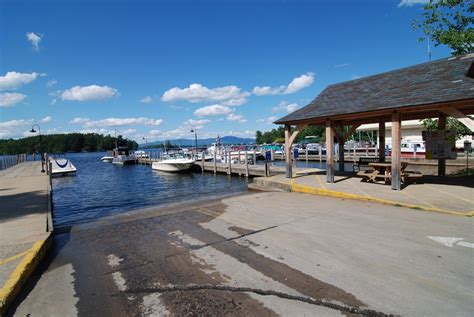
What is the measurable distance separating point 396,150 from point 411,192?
146 centimetres

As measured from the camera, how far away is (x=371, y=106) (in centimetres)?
967

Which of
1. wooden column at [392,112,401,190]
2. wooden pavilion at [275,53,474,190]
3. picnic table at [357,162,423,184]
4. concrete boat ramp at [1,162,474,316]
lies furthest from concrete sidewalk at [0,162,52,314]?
picnic table at [357,162,423,184]

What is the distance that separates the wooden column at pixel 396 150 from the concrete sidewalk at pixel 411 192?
357 mm

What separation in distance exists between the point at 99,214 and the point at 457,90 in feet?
48.2

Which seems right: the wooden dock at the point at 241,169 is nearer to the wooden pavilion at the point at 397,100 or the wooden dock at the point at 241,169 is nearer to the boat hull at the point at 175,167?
the boat hull at the point at 175,167

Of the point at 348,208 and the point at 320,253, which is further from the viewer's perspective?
the point at 348,208

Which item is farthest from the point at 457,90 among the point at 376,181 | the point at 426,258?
the point at 426,258

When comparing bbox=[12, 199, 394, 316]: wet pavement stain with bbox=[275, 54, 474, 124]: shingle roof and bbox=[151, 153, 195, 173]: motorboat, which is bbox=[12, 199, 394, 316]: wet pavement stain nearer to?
bbox=[275, 54, 474, 124]: shingle roof

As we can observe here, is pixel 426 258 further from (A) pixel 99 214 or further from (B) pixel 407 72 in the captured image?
(A) pixel 99 214

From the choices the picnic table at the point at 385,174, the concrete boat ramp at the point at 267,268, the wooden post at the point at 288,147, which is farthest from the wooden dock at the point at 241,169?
the concrete boat ramp at the point at 267,268

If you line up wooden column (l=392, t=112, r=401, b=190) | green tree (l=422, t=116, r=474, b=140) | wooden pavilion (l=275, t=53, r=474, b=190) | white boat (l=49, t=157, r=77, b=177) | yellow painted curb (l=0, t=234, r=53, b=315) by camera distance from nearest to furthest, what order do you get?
yellow painted curb (l=0, t=234, r=53, b=315), wooden pavilion (l=275, t=53, r=474, b=190), wooden column (l=392, t=112, r=401, b=190), green tree (l=422, t=116, r=474, b=140), white boat (l=49, t=157, r=77, b=177)

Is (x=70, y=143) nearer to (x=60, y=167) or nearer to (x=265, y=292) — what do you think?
(x=60, y=167)

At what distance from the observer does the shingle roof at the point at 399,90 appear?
8375 mm

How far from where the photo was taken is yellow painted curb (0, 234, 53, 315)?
3.50m
